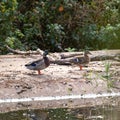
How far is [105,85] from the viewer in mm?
Result: 9445

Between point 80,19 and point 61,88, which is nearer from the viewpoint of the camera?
point 61,88

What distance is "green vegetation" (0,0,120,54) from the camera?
14.2 metres

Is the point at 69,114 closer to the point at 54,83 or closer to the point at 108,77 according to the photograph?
the point at 54,83

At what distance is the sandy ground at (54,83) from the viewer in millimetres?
8578

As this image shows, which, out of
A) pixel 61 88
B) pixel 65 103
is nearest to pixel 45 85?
pixel 61 88

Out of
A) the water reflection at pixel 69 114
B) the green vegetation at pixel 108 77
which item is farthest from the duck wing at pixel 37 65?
the water reflection at pixel 69 114

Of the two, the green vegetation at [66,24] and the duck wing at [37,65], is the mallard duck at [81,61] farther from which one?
the green vegetation at [66,24]

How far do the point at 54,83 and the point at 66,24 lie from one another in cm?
568

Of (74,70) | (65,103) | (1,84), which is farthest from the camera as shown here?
(74,70)

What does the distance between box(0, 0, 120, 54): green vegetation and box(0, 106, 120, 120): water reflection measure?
6150 millimetres

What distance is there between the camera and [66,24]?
48.5 ft

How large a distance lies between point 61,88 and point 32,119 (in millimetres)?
2038

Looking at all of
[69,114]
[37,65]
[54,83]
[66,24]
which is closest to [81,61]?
[37,65]

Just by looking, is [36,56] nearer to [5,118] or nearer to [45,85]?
[45,85]
